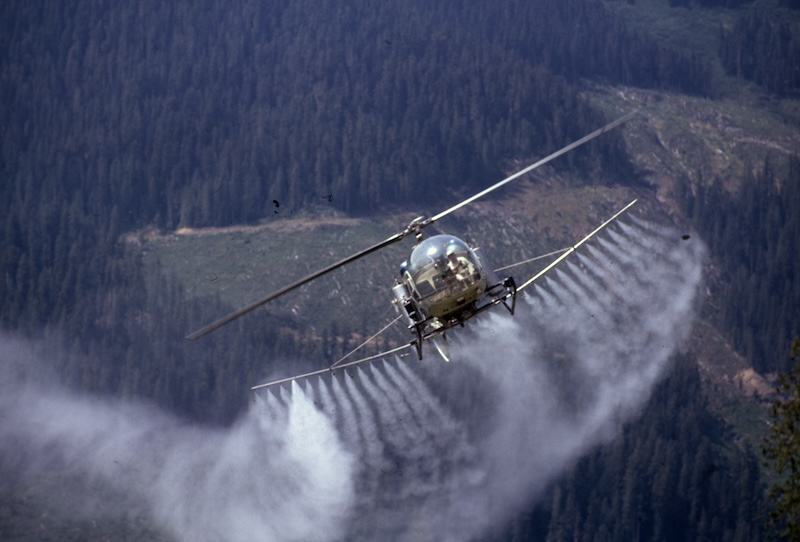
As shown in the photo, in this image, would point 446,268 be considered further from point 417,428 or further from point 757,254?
point 757,254

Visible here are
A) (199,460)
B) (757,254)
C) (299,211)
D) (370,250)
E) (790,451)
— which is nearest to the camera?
(370,250)

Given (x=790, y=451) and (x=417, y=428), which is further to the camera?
(x=417, y=428)

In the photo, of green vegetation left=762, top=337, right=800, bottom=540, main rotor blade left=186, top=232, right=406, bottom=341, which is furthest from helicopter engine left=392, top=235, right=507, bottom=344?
green vegetation left=762, top=337, right=800, bottom=540

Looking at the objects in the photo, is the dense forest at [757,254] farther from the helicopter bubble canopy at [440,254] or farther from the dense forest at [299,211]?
the helicopter bubble canopy at [440,254]

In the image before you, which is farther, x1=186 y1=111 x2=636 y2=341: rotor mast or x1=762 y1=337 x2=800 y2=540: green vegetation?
x1=762 y1=337 x2=800 y2=540: green vegetation

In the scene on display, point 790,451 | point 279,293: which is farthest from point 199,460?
point 279,293

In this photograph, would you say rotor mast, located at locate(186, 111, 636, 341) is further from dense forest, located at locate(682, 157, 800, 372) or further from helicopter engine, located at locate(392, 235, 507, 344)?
dense forest, located at locate(682, 157, 800, 372)

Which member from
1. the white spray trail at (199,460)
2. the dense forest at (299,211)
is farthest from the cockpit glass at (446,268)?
the dense forest at (299,211)

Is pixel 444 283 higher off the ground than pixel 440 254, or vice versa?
pixel 440 254
